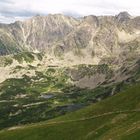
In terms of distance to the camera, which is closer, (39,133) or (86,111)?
(39,133)

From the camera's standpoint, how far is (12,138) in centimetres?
13050

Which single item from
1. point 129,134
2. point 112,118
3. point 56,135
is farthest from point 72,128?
point 129,134

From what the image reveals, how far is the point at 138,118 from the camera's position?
111000 millimetres

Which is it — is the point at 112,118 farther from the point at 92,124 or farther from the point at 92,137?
the point at 92,137

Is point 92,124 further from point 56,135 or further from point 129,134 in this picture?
point 129,134

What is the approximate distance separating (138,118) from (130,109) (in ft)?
59.1

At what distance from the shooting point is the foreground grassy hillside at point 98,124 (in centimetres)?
10625

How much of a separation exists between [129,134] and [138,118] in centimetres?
1742

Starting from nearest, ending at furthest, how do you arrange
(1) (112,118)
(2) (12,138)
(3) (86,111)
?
(1) (112,118) < (2) (12,138) < (3) (86,111)

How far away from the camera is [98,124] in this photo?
12175cm

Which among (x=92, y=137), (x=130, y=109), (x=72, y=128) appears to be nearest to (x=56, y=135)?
(x=72, y=128)

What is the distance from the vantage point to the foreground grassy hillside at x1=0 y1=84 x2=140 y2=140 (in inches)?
4183

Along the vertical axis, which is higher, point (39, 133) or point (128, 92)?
point (128, 92)

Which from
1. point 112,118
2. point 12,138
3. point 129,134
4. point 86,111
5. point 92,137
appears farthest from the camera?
point 86,111
